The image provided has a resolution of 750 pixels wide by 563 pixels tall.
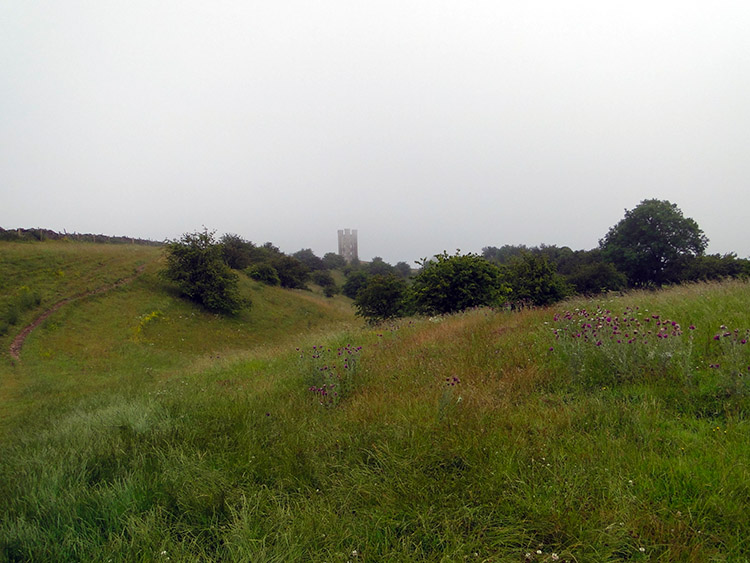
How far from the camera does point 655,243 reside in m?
38.3

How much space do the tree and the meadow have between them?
4156cm

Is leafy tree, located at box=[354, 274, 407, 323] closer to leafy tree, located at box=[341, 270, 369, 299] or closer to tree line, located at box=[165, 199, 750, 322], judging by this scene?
tree line, located at box=[165, 199, 750, 322]

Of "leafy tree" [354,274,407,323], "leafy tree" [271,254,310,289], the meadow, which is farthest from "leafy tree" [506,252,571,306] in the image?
"leafy tree" [271,254,310,289]

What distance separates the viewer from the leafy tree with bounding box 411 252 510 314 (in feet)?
52.3

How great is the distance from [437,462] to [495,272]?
50.8 feet

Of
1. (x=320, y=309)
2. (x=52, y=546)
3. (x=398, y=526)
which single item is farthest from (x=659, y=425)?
(x=320, y=309)

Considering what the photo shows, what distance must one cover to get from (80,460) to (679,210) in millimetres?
51501

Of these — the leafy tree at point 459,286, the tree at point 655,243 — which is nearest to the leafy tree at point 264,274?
the leafy tree at point 459,286

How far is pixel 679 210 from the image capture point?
39.2 m

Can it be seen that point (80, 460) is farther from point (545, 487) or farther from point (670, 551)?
point (670, 551)

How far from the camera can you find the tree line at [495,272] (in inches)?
647

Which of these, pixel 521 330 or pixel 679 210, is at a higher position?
pixel 679 210

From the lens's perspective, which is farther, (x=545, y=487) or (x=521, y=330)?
(x=521, y=330)

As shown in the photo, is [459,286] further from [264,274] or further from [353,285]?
[353,285]
